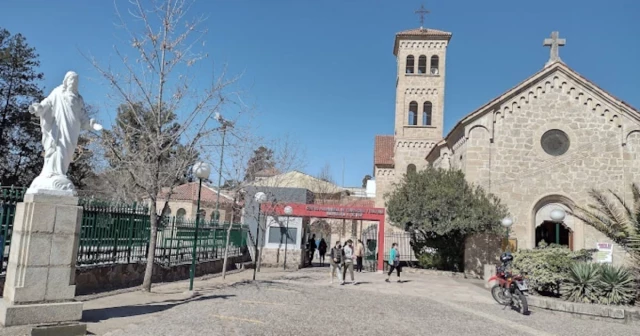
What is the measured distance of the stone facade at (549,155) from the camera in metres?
21.8

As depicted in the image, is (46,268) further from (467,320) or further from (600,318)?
(600,318)

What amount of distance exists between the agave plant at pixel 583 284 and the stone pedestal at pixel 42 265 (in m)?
11.6

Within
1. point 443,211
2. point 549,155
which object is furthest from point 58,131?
point 549,155

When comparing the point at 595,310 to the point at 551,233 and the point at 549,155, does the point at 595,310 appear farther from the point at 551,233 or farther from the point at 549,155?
the point at 549,155

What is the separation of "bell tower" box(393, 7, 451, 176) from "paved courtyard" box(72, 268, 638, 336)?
2217 cm

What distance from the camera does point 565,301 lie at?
1150 centimetres

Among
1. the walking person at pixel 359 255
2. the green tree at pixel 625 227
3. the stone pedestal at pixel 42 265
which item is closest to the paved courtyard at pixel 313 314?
the stone pedestal at pixel 42 265

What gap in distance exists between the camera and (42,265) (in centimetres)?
648

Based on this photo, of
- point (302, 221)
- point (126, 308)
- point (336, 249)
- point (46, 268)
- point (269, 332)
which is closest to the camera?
point (46, 268)

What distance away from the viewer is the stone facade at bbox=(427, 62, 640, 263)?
21750mm

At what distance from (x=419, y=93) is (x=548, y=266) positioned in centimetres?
2507

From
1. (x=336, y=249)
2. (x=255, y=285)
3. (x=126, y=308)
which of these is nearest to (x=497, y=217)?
(x=336, y=249)

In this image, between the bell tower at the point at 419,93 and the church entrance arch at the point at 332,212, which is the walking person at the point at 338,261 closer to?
the church entrance arch at the point at 332,212

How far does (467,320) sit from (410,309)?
4.93ft
